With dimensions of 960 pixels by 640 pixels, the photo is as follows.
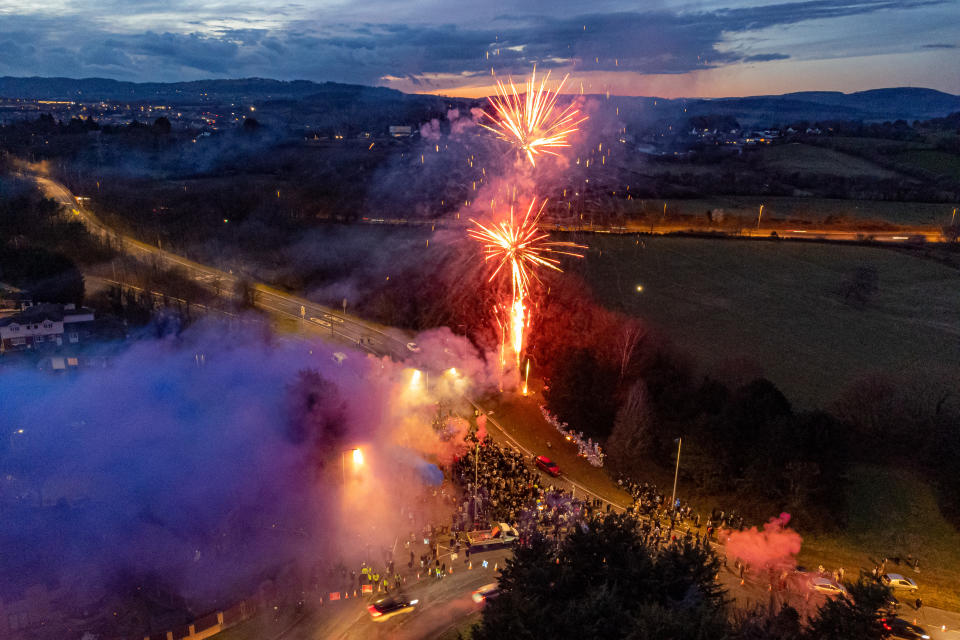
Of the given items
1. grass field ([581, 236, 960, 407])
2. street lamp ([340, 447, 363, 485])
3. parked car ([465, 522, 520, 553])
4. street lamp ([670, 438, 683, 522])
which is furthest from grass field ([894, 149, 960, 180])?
street lamp ([340, 447, 363, 485])

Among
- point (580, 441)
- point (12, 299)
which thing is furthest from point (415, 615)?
point (12, 299)

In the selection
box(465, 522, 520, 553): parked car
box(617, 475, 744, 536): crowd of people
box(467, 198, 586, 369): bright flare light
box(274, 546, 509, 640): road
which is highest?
box(467, 198, 586, 369): bright flare light

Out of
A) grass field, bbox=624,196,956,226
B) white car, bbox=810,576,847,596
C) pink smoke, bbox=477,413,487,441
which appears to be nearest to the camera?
white car, bbox=810,576,847,596

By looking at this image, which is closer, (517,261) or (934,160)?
(517,261)

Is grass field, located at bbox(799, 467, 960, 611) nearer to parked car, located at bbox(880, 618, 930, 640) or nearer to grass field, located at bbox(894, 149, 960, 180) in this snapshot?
parked car, located at bbox(880, 618, 930, 640)

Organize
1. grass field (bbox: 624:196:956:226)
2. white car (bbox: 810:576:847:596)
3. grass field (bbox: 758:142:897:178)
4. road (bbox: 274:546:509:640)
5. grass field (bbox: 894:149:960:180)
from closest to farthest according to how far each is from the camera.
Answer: road (bbox: 274:546:509:640), white car (bbox: 810:576:847:596), grass field (bbox: 624:196:956:226), grass field (bbox: 894:149:960:180), grass field (bbox: 758:142:897:178)

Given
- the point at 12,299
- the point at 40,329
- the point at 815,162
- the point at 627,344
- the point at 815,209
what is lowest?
the point at 40,329

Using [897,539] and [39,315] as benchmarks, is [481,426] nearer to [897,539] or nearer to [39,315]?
[897,539]

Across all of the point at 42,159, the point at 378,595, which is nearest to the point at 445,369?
the point at 378,595
